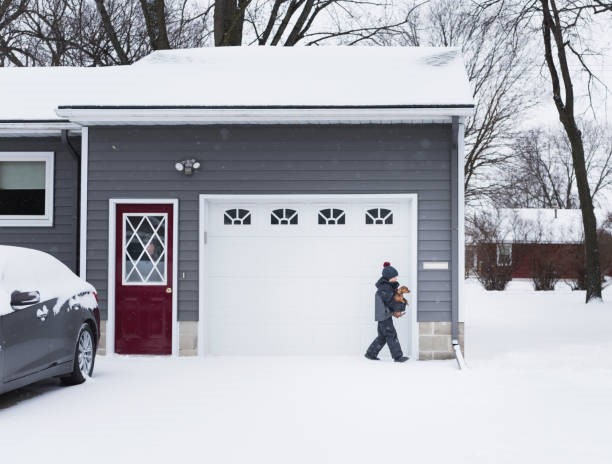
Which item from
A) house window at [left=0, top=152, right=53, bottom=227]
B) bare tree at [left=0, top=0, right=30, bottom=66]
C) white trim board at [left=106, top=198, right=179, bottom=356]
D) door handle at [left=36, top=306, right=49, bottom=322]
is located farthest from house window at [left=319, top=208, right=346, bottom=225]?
bare tree at [left=0, top=0, right=30, bottom=66]

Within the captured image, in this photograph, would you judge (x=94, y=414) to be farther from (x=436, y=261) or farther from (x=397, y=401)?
(x=436, y=261)

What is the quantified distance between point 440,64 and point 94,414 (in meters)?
A: 7.59

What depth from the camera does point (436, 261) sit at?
36.9 ft

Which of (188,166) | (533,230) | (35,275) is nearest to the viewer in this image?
(35,275)

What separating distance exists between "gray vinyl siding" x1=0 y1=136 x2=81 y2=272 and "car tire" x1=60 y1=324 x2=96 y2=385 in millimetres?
3098

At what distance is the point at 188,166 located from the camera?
1137cm

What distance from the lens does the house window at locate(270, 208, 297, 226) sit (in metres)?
11.7

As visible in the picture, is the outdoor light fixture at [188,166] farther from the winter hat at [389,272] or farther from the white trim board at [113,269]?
the winter hat at [389,272]

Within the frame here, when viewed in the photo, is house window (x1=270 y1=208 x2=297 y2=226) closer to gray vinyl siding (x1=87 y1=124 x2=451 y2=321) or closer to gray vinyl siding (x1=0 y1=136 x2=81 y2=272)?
gray vinyl siding (x1=87 y1=124 x2=451 y2=321)

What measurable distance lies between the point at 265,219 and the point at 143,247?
1669mm

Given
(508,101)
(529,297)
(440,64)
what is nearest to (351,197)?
(440,64)

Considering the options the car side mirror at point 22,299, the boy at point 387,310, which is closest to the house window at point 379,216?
the boy at point 387,310

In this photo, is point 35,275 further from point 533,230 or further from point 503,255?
point 533,230

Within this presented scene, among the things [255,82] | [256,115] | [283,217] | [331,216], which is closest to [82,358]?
[283,217]
